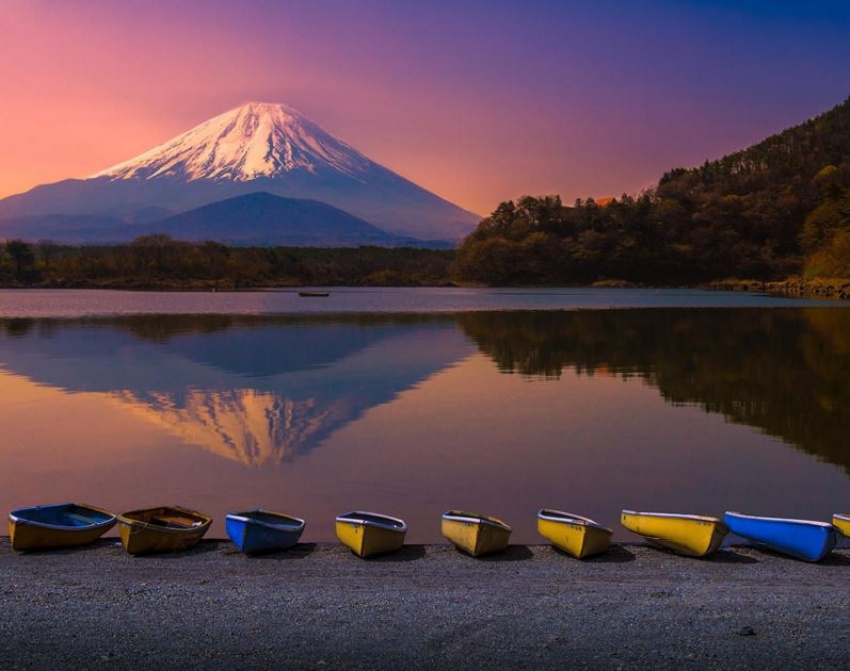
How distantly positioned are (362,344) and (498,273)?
102 meters

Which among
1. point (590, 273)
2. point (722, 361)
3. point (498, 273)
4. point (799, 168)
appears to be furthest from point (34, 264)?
point (799, 168)

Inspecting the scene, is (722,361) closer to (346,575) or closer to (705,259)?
(346,575)

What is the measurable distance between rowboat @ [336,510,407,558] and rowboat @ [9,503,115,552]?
7.54 ft

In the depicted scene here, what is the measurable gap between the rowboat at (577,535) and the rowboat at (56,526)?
4.17 meters

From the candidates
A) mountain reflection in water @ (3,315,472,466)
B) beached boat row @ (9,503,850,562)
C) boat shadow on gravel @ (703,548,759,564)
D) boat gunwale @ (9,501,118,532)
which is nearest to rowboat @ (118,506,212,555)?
beached boat row @ (9,503,850,562)

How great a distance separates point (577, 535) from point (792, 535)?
1.90 metres

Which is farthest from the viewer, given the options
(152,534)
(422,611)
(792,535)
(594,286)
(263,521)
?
(594,286)

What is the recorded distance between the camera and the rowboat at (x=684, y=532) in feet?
24.9

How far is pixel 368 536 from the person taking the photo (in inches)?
300

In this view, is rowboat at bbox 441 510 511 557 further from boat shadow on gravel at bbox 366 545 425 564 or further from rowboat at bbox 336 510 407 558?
rowboat at bbox 336 510 407 558

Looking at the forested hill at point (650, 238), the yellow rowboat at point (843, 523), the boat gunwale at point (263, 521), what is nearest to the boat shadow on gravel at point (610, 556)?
the yellow rowboat at point (843, 523)

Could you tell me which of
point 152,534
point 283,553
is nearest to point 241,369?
point 152,534

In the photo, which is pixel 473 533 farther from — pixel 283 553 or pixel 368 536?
pixel 283 553

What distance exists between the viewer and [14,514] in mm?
7953
